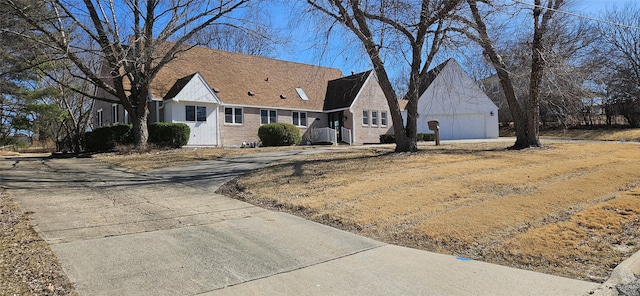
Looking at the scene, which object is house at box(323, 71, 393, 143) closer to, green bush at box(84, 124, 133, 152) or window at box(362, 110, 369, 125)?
window at box(362, 110, 369, 125)

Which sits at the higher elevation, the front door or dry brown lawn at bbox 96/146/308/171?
the front door

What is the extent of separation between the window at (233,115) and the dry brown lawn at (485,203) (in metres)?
13.3

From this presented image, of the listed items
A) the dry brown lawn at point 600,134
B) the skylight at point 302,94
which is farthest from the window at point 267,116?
the dry brown lawn at point 600,134

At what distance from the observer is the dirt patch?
3.86 m

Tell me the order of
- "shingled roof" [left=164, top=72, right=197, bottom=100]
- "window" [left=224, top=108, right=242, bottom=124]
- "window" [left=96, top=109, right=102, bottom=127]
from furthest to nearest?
"window" [left=96, top=109, right=102, bottom=127], "window" [left=224, top=108, right=242, bottom=124], "shingled roof" [left=164, top=72, right=197, bottom=100]

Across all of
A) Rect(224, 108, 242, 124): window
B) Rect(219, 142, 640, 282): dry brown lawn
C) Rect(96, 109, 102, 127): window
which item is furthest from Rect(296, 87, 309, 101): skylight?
Rect(219, 142, 640, 282): dry brown lawn

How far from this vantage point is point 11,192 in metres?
9.15

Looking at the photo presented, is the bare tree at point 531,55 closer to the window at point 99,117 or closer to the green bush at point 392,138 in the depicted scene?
the green bush at point 392,138

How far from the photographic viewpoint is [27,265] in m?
4.42

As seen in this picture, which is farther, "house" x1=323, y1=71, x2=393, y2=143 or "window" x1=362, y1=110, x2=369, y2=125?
"window" x1=362, y1=110, x2=369, y2=125

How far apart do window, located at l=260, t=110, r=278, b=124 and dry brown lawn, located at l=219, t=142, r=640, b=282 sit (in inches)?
569

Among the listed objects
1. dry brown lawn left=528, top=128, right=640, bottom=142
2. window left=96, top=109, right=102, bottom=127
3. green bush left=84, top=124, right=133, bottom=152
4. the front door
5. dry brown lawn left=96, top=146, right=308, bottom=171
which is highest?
window left=96, top=109, right=102, bottom=127

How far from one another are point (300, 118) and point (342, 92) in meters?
4.14

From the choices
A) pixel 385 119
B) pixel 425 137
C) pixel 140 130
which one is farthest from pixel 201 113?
pixel 425 137
